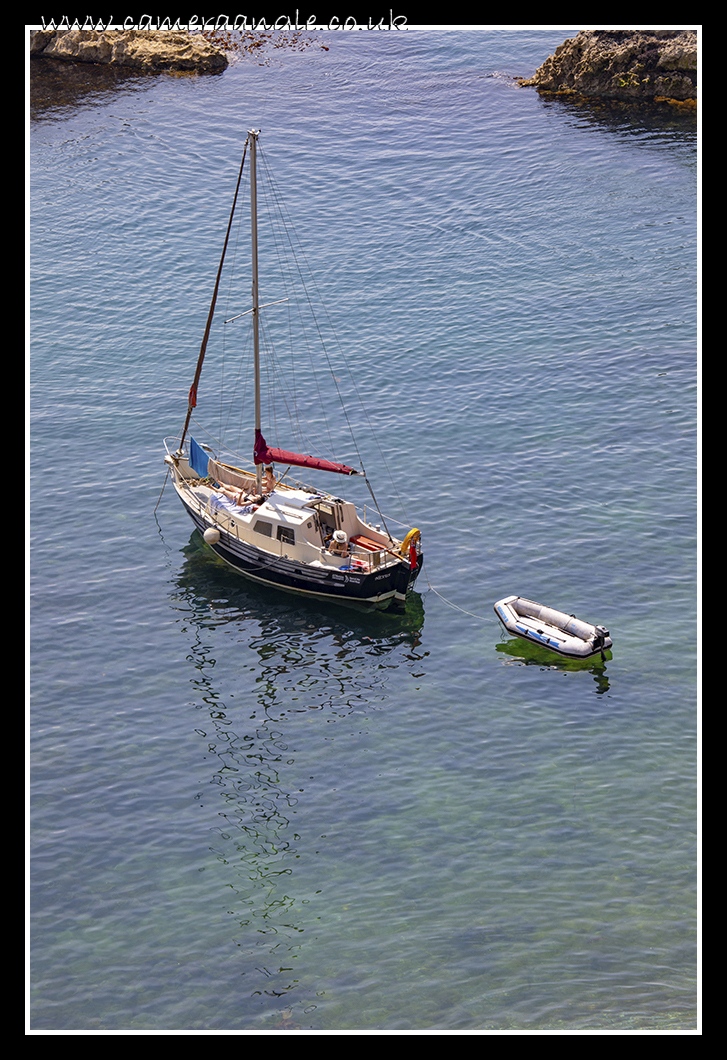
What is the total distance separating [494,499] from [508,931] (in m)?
28.0

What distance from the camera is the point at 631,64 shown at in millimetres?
109500

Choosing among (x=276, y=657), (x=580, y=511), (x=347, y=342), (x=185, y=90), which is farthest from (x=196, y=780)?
(x=185, y=90)

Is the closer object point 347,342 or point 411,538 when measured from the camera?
point 411,538

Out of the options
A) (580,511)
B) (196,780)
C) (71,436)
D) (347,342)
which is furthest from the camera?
(347,342)

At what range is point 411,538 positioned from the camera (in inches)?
2256

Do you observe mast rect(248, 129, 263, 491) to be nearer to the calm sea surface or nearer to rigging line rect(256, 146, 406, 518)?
rigging line rect(256, 146, 406, 518)

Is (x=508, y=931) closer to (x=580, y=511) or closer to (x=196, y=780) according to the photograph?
(x=196, y=780)

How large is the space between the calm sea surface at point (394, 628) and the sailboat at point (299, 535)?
1561mm

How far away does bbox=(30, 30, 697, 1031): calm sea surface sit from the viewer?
→ 41656 mm

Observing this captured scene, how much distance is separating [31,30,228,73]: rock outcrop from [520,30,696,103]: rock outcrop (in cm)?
3169

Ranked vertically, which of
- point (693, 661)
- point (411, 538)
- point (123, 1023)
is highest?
point (411, 538)

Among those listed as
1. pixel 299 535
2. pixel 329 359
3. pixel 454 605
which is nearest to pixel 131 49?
pixel 329 359

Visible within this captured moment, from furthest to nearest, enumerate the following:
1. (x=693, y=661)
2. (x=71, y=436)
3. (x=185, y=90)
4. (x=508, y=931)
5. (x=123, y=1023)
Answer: (x=185, y=90) < (x=71, y=436) < (x=693, y=661) < (x=508, y=931) < (x=123, y=1023)

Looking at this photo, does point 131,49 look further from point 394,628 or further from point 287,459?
point 394,628
